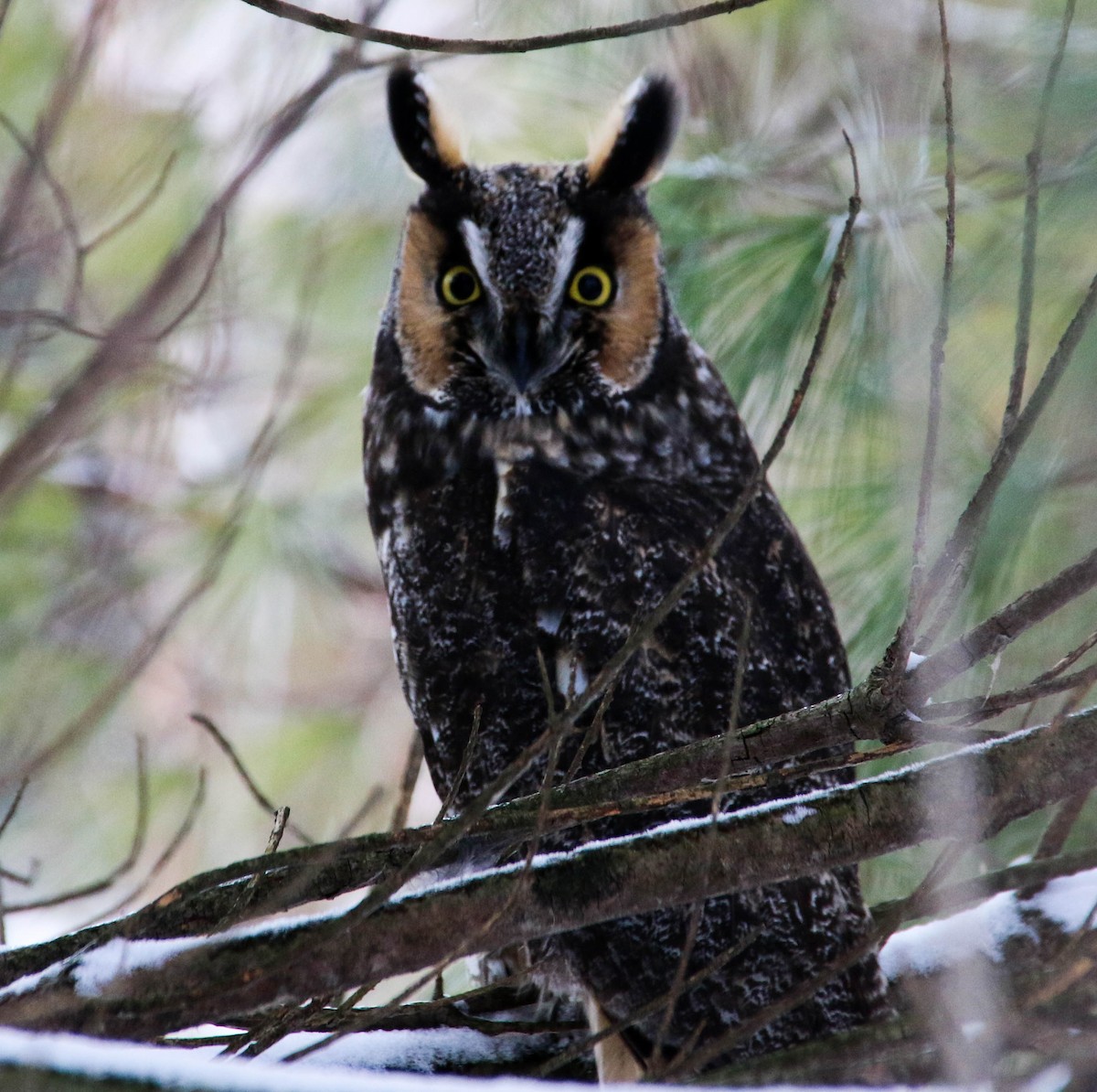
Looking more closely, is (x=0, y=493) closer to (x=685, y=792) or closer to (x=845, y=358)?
(x=685, y=792)

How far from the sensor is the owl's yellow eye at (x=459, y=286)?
76.1 inches

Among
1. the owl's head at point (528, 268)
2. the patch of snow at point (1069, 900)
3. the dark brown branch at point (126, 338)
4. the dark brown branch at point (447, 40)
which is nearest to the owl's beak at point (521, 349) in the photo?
the owl's head at point (528, 268)

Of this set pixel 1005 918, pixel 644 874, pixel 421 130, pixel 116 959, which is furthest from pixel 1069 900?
pixel 421 130

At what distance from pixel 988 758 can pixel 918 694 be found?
5.3 inches

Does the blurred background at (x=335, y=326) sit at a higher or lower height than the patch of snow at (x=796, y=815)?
higher

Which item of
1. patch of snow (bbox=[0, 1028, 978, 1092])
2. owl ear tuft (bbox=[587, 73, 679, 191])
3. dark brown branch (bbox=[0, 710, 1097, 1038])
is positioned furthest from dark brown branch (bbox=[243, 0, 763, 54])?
owl ear tuft (bbox=[587, 73, 679, 191])

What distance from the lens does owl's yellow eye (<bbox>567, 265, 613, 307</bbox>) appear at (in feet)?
6.34

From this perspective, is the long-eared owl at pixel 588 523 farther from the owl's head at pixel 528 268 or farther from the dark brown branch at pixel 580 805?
the dark brown branch at pixel 580 805

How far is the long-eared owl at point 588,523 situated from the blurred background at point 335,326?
198 mm

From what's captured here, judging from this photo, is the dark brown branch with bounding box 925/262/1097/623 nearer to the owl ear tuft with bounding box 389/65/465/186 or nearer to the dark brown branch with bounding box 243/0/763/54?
the dark brown branch with bounding box 243/0/763/54

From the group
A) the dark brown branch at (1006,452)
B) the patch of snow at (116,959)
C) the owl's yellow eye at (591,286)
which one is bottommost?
the patch of snow at (116,959)

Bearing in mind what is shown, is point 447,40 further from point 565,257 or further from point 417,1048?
point 417,1048

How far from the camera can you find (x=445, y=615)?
1.84 meters

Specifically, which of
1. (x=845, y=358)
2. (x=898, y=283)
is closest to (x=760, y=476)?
(x=898, y=283)
